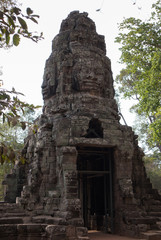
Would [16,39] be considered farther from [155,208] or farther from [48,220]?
[155,208]

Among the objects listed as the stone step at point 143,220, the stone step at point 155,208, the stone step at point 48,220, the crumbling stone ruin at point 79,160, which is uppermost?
the crumbling stone ruin at point 79,160

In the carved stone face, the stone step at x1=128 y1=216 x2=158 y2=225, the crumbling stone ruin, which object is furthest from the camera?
the carved stone face

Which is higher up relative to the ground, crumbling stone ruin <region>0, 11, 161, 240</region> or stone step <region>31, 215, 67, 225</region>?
crumbling stone ruin <region>0, 11, 161, 240</region>

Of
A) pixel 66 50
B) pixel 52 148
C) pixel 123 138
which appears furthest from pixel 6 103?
pixel 66 50

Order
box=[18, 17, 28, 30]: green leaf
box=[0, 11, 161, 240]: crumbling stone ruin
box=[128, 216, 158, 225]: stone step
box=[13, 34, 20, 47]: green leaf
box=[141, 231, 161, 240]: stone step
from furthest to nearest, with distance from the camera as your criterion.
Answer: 1. box=[128, 216, 158, 225]: stone step
2. box=[0, 11, 161, 240]: crumbling stone ruin
3. box=[141, 231, 161, 240]: stone step
4. box=[13, 34, 20, 47]: green leaf
5. box=[18, 17, 28, 30]: green leaf

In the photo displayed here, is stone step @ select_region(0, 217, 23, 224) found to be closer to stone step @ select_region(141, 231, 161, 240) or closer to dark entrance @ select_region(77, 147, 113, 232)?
stone step @ select_region(141, 231, 161, 240)

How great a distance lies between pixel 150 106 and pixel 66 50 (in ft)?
15.0

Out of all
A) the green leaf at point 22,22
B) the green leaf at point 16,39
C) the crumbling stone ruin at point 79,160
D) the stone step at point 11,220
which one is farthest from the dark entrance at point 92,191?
the green leaf at point 22,22

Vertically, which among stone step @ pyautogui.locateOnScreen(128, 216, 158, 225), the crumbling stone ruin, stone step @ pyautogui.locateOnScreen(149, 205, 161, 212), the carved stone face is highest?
the carved stone face

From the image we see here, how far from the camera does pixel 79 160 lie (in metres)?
12.8

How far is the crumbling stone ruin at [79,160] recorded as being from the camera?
341 inches

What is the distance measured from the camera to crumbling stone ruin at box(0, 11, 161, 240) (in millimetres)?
8672

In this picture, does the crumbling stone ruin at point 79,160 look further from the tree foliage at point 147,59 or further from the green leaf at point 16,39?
the green leaf at point 16,39

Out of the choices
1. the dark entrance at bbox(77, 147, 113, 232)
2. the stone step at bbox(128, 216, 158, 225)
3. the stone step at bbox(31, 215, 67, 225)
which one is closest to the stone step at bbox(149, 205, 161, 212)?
the stone step at bbox(128, 216, 158, 225)
